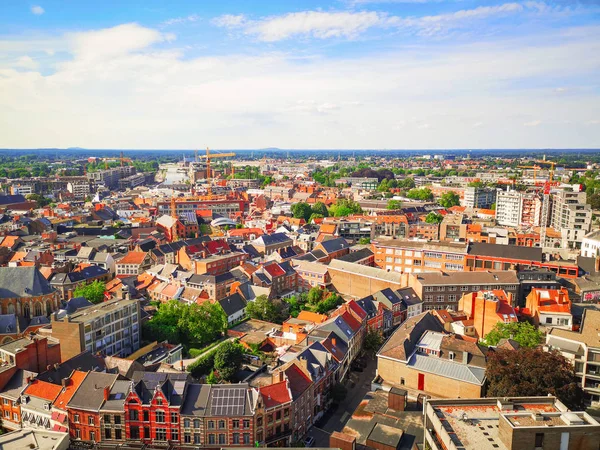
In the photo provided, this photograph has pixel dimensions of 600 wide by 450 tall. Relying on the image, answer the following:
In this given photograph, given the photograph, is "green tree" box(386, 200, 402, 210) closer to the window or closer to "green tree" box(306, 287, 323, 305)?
"green tree" box(306, 287, 323, 305)

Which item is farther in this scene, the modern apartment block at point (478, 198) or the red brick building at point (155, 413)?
the modern apartment block at point (478, 198)

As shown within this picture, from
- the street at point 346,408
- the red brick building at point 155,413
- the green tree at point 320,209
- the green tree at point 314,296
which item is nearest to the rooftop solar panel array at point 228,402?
the red brick building at point 155,413

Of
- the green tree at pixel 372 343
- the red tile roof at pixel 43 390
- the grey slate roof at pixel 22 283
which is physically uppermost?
the grey slate roof at pixel 22 283

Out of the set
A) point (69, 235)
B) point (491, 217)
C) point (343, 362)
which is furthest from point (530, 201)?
point (69, 235)

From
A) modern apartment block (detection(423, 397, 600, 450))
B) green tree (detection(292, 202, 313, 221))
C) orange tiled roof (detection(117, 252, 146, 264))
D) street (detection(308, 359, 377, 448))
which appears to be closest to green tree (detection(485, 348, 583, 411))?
modern apartment block (detection(423, 397, 600, 450))

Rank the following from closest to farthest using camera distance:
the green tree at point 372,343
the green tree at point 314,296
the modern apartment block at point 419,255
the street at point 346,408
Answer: the street at point 346,408 < the green tree at point 372,343 < the green tree at point 314,296 < the modern apartment block at point 419,255

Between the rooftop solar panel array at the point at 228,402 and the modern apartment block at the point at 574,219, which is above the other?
the modern apartment block at the point at 574,219

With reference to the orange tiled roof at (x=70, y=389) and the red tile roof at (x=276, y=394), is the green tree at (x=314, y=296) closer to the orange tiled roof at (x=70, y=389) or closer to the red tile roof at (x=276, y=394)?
the red tile roof at (x=276, y=394)

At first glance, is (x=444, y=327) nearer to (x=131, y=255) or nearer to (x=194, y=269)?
(x=194, y=269)

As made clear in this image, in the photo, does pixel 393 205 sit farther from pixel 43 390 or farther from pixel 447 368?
pixel 43 390
